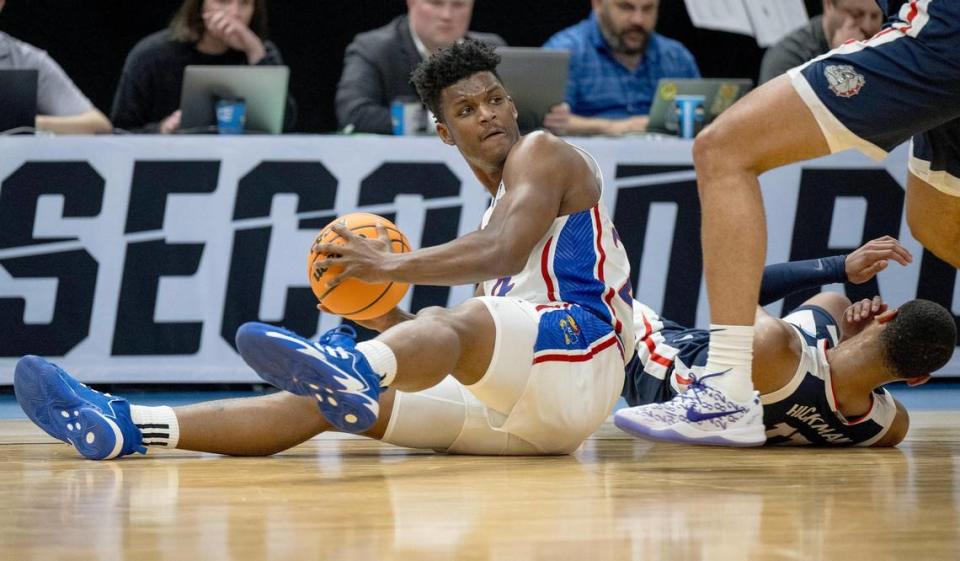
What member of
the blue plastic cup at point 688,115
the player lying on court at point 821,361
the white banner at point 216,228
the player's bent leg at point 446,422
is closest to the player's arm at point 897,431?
the player lying on court at point 821,361

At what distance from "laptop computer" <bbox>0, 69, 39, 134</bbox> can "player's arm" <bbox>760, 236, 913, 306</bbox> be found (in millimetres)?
3476

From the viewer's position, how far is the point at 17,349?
567 centimetres

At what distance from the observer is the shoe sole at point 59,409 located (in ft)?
10.5

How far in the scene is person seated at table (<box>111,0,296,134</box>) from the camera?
6.97 metres

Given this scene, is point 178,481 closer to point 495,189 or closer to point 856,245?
point 495,189

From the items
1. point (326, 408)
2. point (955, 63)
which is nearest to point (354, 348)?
point (326, 408)

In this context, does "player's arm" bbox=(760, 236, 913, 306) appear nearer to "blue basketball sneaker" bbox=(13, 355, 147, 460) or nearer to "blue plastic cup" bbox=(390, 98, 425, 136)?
"blue basketball sneaker" bbox=(13, 355, 147, 460)

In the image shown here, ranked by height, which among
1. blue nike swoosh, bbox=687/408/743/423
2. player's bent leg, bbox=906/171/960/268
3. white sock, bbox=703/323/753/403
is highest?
player's bent leg, bbox=906/171/960/268

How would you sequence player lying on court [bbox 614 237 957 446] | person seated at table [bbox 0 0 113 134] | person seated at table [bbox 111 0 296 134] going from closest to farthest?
player lying on court [bbox 614 237 957 446] → person seated at table [bbox 0 0 113 134] → person seated at table [bbox 111 0 296 134]

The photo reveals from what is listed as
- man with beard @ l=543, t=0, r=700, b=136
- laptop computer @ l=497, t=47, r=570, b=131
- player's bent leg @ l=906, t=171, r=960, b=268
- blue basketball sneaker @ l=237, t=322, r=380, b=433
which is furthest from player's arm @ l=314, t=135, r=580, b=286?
man with beard @ l=543, t=0, r=700, b=136

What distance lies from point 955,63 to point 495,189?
130 centimetres

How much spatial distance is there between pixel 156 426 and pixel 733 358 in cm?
144

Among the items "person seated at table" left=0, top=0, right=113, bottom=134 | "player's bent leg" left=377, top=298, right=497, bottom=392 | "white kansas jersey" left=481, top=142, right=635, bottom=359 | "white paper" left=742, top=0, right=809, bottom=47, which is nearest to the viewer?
"player's bent leg" left=377, top=298, right=497, bottom=392

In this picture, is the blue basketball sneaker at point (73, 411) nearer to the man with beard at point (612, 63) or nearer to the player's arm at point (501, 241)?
the player's arm at point (501, 241)
